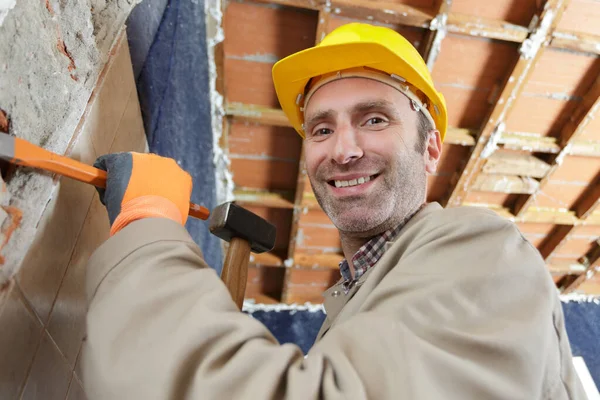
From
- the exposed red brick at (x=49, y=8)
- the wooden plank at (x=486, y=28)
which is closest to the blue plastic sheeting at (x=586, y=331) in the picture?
the wooden plank at (x=486, y=28)

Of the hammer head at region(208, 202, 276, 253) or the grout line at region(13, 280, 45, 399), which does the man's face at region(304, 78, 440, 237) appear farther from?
the grout line at region(13, 280, 45, 399)

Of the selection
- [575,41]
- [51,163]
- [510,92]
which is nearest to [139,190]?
[51,163]

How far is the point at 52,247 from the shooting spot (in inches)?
29.9

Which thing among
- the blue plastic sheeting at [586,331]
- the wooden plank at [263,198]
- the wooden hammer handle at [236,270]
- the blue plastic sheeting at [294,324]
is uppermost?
the wooden hammer handle at [236,270]

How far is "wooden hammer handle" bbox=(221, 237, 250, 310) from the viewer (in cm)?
107

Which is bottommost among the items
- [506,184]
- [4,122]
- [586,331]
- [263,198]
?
[586,331]

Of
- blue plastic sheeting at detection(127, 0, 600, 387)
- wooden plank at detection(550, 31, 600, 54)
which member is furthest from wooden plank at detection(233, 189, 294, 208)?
wooden plank at detection(550, 31, 600, 54)

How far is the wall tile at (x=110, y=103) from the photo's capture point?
95 cm

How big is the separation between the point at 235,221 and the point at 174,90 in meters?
0.75

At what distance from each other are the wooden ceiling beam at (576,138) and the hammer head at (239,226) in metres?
2.07

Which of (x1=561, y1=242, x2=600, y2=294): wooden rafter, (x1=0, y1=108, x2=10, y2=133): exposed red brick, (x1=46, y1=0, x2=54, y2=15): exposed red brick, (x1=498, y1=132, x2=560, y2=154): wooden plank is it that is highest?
(x1=46, y1=0, x2=54, y2=15): exposed red brick

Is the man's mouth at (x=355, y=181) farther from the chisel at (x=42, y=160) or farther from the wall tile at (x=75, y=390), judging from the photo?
the wall tile at (x=75, y=390)

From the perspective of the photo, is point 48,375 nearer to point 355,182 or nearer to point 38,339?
point 38,339

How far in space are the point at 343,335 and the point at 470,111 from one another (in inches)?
79.8
